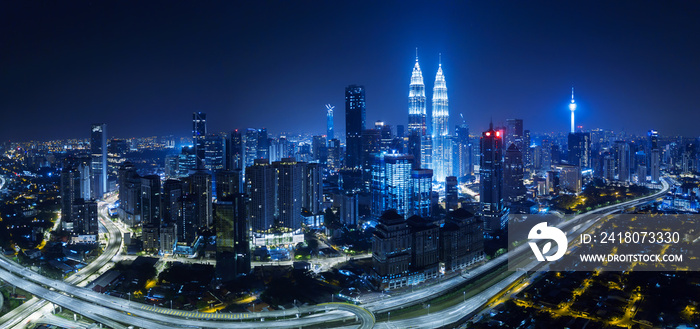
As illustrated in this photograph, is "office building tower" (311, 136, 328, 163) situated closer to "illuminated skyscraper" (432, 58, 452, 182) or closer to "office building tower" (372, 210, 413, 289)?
"illuminated skyscraper" (432, 58, 452, 182)

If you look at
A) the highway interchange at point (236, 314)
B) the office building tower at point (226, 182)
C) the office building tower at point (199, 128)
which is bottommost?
the highway interchange at point (236, 314)

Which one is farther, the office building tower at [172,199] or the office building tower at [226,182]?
the office building tower at [226,182]

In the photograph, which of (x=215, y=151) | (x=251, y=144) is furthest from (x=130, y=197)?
(x=251, y=144)

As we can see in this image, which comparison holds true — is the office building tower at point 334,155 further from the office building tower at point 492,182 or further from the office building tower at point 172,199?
the office building tower at point 172,199

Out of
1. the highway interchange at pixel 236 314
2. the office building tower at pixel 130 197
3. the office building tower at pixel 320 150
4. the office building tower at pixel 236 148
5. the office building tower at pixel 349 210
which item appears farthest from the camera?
the office building tower at pixel 320 150

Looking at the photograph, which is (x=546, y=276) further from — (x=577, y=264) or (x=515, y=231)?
(x=515, y=231)

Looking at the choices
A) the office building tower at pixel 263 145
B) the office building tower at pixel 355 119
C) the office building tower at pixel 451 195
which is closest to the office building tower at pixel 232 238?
the office building tower at pixel 451 195

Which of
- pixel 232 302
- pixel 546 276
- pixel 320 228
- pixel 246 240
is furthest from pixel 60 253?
pixel 546 276
